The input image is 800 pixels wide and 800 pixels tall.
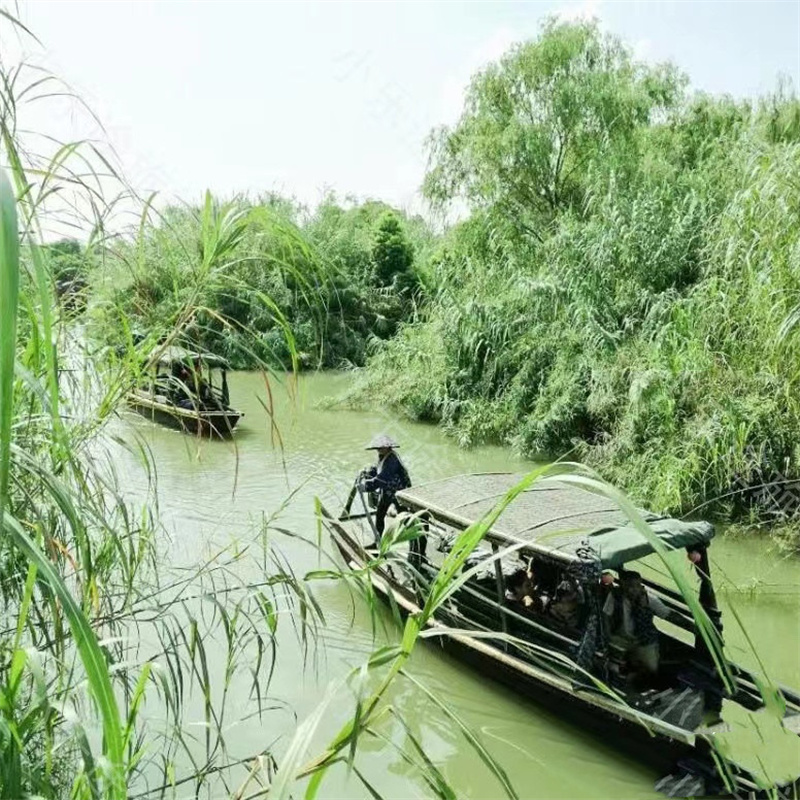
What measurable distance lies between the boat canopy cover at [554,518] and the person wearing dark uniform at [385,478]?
951 millimetres

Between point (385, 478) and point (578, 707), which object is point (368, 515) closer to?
point (385, 478)

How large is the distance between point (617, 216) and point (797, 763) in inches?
363

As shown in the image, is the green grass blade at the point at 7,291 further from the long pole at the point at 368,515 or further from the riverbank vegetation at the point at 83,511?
the long pole at the point at 368,515

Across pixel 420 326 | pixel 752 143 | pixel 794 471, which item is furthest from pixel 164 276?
pixel 420 326

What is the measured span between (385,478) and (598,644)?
3133mm

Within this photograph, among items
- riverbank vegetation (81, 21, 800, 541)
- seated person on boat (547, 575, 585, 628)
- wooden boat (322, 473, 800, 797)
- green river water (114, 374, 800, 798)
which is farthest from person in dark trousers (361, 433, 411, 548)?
seated person on boat (547, 575, 585, 628)

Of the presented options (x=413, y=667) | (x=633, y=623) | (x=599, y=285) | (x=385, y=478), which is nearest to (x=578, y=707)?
(x=633, y=623)

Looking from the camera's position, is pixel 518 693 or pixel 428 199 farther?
pixel 428 199

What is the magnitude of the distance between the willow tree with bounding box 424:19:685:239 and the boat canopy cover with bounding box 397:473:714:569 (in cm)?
1067

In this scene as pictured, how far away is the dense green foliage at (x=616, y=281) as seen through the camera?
895 centimetres

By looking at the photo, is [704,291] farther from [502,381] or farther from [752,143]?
[502,381]

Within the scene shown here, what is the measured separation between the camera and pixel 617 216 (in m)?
12.8

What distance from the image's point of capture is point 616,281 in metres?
12.6

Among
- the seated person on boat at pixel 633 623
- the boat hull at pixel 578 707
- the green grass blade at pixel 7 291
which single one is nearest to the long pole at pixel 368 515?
the boat hull at pixel 578 707
